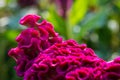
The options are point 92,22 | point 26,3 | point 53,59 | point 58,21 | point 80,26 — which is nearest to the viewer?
point 53,59

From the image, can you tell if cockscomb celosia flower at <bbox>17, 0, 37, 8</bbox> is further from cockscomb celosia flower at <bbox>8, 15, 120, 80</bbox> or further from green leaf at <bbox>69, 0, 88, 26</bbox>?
cockscomb celosia flower at <bbox>8, 15, 120, 80</bbox>

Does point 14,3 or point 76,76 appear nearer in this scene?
point 76,76

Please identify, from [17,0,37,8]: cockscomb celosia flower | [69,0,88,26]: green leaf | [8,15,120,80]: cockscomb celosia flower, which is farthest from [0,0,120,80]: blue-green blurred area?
[8,15,120,80]: cockscomb celosia flower

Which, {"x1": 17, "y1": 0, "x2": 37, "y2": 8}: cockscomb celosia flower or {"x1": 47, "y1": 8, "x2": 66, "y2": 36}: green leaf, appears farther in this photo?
{"x1": 17, "y1": 0, "x2": 37, "y2": 8}: cockscomb celosia flower

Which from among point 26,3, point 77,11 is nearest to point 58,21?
point 77,11

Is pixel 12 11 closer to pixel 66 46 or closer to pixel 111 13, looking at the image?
pixel 111 13

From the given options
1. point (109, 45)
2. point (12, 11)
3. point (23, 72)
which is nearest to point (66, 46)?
point (23, 72)

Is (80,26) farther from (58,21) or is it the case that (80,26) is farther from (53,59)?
(53,59)
